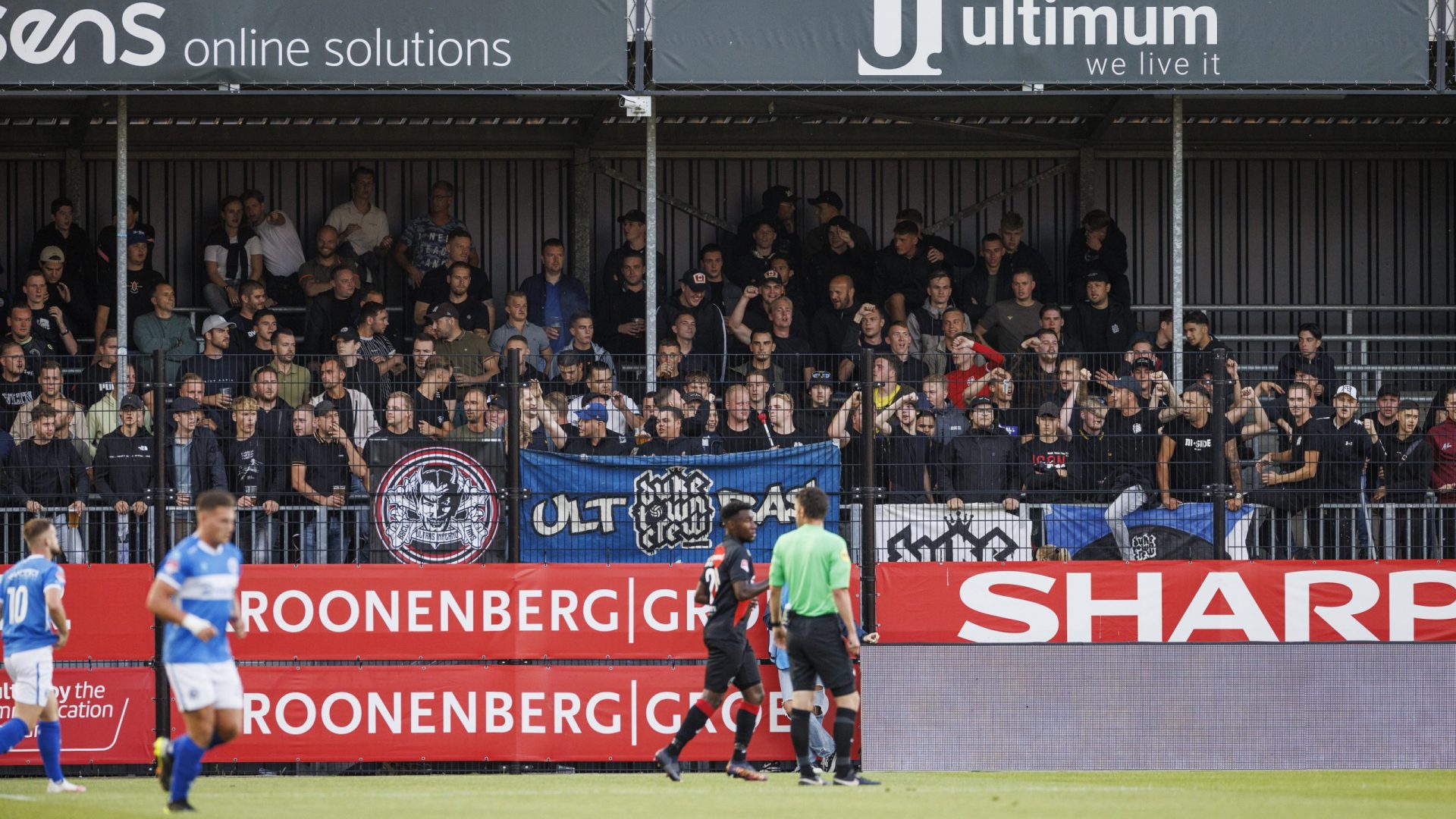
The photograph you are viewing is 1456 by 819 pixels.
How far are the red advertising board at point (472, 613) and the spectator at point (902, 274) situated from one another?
5.00m

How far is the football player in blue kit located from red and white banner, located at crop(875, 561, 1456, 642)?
5947mm

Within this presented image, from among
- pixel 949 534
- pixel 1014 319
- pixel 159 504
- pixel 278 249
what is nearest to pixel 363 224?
pixel 278 249

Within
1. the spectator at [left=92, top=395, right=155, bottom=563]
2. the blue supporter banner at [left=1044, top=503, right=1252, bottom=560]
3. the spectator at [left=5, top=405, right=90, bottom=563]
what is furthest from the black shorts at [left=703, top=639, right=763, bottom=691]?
the spectator at [left=5, top=405, right=90, bottom=563]

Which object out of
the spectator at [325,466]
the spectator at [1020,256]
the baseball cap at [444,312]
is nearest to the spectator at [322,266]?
the baseball cap at [444,312]

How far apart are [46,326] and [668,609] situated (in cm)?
716

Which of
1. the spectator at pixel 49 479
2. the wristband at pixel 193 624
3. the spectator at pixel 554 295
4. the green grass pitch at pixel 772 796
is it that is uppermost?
the spectator at pixel 554 295

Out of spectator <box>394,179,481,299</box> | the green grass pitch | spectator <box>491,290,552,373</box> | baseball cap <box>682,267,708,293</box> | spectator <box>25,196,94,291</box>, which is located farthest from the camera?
spectator <box>394,179,481,299</box>

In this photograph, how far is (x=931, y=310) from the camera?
17.8 m

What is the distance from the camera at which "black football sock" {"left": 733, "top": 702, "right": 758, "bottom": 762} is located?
12578 mm

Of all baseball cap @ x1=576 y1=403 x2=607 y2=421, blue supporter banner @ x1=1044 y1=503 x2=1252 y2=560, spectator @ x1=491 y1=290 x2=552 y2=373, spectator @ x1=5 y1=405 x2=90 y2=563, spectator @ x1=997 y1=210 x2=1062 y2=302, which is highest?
spectator @ x1=997 y1=210 x2=1062 y2=302

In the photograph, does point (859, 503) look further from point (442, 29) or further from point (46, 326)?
point (46, 326)

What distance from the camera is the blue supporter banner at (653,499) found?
13.6 m

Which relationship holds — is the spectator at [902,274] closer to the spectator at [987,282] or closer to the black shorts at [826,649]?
the spectator at [987,282]

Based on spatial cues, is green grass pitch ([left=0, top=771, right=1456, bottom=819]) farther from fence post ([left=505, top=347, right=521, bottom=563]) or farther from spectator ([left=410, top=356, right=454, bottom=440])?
spectator ([left=410, top=356, right=454, bottom=440])
